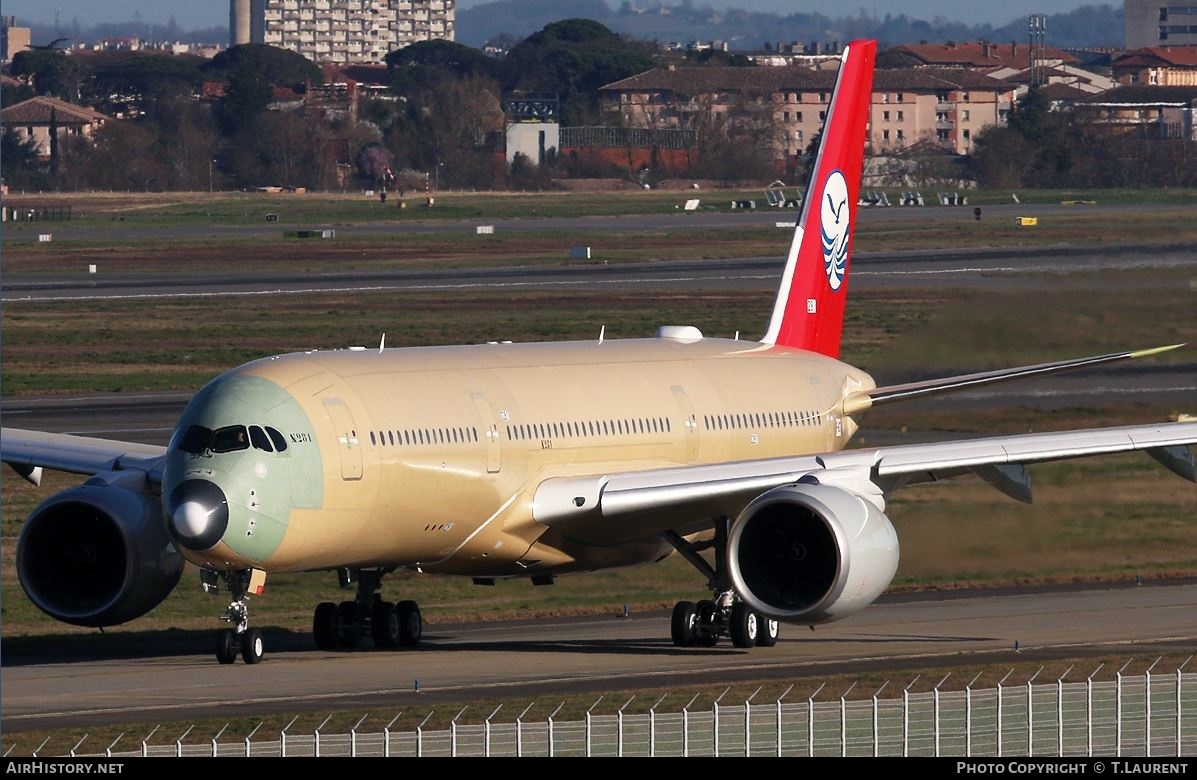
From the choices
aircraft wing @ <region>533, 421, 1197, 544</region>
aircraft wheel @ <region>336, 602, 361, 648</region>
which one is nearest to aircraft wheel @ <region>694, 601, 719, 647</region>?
aircraft wing @ <region>533, 421, 1197, 544</region>

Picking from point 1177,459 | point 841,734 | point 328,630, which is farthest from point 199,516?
point 1177,459

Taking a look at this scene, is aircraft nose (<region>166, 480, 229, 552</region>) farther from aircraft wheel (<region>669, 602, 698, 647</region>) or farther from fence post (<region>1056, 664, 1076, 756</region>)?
fence post (<region>1056, 664, 1076, 756</region>)

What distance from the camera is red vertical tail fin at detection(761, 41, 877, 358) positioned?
4731cm

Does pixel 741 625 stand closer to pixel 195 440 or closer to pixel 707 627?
pixel 707 627

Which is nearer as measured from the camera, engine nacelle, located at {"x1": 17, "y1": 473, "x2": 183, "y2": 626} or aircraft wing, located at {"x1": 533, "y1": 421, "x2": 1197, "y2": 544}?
engine nacelle, located at {"x1": 17, "y1": 473, "x2": 183, "y2": 626}

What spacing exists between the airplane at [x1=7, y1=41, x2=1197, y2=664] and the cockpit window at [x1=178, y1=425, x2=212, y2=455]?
0.10 ft

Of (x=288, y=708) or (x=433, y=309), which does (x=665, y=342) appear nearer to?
(x=288, y=708)

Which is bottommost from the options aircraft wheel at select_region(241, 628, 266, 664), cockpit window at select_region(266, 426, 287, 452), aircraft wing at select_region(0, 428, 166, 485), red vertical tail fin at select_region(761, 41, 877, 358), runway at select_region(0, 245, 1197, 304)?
aircraft wheel at select_region(241, 628, 266, 664)

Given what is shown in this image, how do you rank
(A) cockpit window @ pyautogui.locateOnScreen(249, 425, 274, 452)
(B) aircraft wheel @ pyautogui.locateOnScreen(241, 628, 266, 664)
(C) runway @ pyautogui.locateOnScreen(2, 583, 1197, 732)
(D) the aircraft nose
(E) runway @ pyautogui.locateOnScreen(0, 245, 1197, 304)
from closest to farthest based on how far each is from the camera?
(C) runway @ pyautogui.locateOnScreen(2, 583, 1197, 732) → (D) the aircraft nose → (A) cockpit window @ pyautogui.locateOnScreen(249, 425, 274, 452) → (B) aircraft wheel @ pyautogui.locateOnScreen(241, 628, 266, 664) → (E) runway @ pyautogui.locateOnScreen(0, 245, 1197, 304)

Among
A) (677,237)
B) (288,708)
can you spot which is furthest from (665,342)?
(677,237)

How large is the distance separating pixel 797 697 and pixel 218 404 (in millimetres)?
9327

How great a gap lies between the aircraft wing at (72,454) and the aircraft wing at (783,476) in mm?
6534

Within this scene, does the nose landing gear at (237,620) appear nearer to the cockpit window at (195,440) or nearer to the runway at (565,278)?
the cockpit window at (195,440)

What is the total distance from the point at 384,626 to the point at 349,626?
568mm
